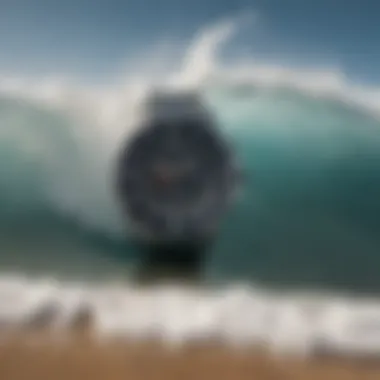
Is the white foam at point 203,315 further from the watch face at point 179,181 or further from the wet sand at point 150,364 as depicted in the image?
the watch face at point 179,181

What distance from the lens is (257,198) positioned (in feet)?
4.77

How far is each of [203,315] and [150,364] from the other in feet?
0.49

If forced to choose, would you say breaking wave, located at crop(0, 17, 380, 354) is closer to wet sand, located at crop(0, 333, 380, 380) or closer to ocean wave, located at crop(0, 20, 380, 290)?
ocean wave, located at crop(0, 20, 380, 290)

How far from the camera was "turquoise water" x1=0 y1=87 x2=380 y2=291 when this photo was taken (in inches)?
56.6

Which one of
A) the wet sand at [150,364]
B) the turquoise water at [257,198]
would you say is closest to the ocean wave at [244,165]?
the turquoise water at [257,198]

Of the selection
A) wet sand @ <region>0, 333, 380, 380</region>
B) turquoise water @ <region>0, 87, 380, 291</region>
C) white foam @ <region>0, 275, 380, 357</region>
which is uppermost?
turquoise water @ <region>0, 87, 380, 291</region>

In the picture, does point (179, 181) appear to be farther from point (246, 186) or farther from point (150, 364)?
point (150, 364)

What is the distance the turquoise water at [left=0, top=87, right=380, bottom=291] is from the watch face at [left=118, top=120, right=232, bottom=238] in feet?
0.16

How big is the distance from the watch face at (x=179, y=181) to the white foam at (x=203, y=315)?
14 cm

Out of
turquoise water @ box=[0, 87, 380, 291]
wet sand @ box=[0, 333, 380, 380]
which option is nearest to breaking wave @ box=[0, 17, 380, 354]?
turquoise water @ box=[0, 87, 380, 291]

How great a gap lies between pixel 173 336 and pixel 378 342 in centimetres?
39

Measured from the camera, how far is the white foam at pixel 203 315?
1.30 m

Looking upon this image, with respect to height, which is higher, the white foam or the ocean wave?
the ocean wave

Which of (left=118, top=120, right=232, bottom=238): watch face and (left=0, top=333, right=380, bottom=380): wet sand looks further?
(left=118, top=120, right=232, bottom=238): watch face
